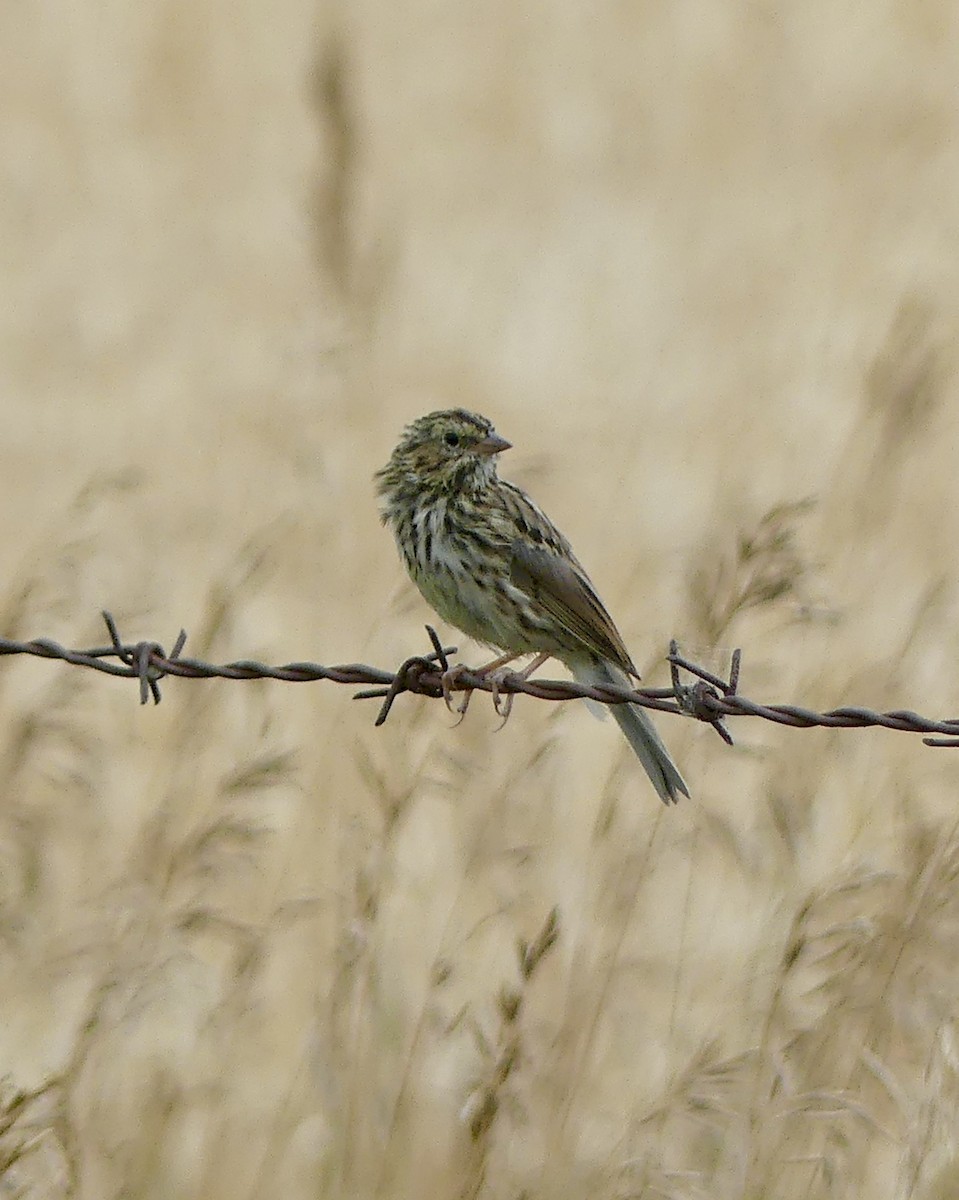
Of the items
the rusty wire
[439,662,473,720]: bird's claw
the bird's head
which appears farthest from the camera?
the bird's head

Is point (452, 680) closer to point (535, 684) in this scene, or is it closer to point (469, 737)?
point (535, 684)

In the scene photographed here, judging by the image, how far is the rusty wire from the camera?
3.24m

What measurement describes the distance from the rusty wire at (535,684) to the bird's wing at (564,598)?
0.74 metres

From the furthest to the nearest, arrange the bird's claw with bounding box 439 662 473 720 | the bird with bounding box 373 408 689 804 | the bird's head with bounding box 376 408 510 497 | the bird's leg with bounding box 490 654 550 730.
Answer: the bird's head with bounding box 376 408 510 497
the bird with bounding box 373 408 689 804
the bird's claw with bounding box 439 662 473 720
the bird's leg with bounding box 490 654 550 730

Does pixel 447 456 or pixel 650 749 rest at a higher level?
pixel 447 456

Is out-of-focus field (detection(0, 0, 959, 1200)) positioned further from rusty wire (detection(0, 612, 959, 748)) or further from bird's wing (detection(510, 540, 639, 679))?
rusty wire (detection(0, 612, 959, 748))

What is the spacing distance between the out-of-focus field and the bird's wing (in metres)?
0.26

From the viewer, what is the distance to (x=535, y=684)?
361 centimetres

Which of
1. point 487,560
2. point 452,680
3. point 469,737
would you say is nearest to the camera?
point 452,680

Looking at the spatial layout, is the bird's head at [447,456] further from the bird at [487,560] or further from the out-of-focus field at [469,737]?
the out-of-focus field at [469,737]

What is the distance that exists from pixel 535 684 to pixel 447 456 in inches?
54.6

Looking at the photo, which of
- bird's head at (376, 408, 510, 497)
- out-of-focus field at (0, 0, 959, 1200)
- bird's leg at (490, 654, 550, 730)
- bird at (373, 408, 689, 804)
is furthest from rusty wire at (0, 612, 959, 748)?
bird's head at (376, 408, 510, 497)

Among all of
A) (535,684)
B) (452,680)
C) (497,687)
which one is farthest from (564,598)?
(535,684)

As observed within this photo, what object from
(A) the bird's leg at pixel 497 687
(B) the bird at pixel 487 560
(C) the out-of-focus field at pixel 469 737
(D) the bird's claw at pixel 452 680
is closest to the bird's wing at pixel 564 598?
(B) the bird at pixel 487 560
